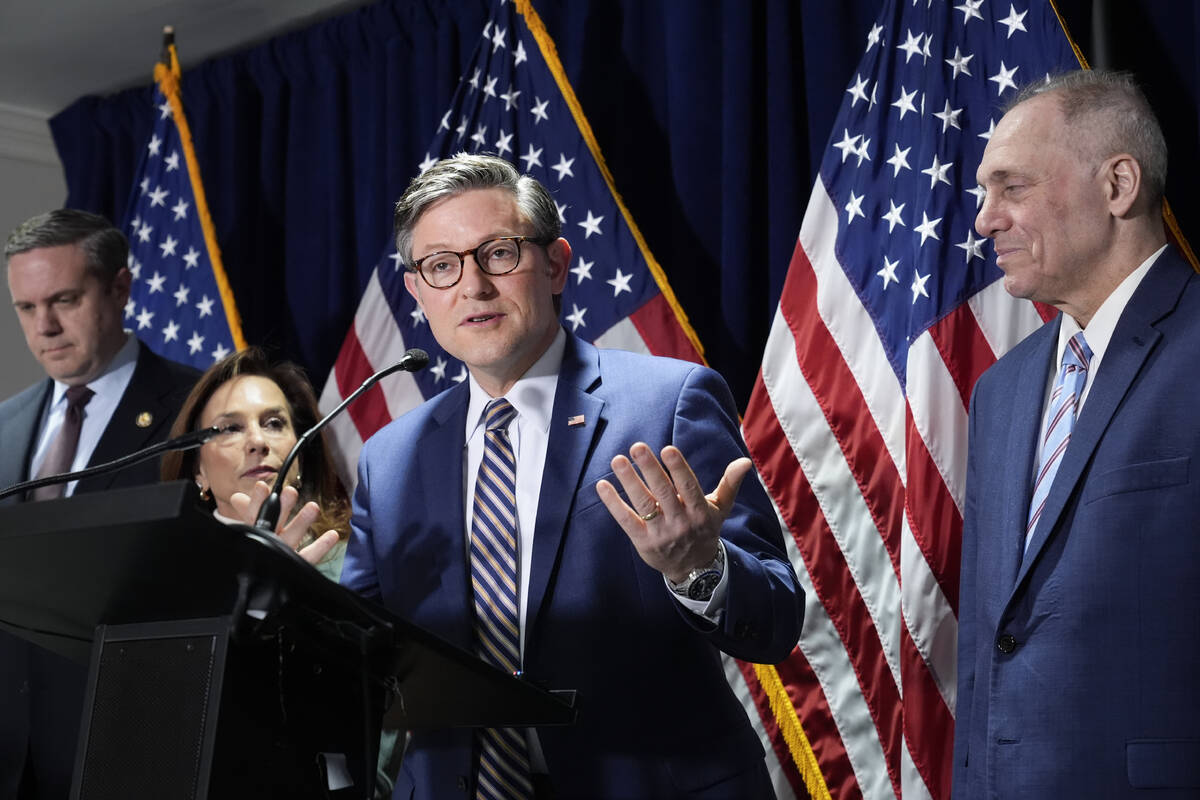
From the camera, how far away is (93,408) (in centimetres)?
342

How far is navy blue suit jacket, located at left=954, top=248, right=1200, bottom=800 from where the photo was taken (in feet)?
5.94

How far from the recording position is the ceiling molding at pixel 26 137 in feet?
17.6

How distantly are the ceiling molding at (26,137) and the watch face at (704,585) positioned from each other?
477 cm

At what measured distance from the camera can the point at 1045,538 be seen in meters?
1.98

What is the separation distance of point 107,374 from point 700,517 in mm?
2427

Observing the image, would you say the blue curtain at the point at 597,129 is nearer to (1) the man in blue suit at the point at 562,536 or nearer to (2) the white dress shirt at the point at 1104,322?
(2) the white dress shirt at the point at 1104,322

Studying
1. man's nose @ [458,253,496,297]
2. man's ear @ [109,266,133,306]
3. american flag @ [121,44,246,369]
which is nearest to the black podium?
man's nose @ [458,253,496,297]

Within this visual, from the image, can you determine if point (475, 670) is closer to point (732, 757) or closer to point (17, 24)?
point (732, 757)

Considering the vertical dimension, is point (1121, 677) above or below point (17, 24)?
below

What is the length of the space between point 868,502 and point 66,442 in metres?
2.09

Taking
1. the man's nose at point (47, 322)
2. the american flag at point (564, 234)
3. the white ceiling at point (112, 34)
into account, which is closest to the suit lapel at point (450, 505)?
the american flag at point (564, 234)

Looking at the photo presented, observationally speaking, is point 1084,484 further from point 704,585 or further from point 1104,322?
point 704,585

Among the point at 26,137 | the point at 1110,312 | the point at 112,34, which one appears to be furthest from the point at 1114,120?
the point at 26,137

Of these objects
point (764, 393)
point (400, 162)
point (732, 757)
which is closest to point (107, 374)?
point (400, 162)
